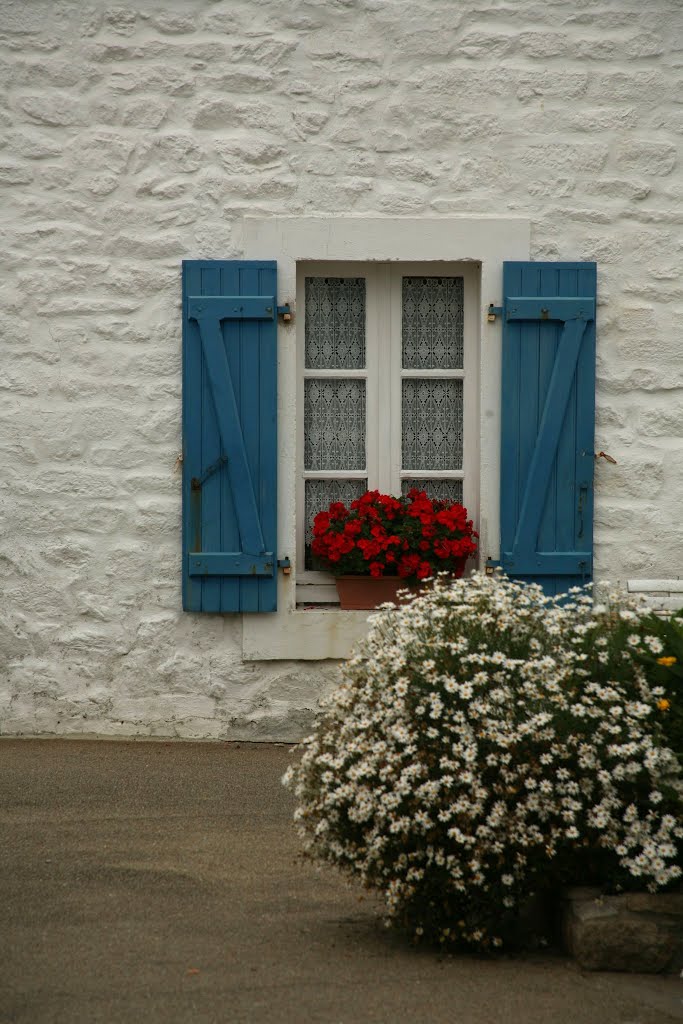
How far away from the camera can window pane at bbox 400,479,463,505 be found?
20.3ft

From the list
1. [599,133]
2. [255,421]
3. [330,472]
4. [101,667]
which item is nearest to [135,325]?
[255,421]

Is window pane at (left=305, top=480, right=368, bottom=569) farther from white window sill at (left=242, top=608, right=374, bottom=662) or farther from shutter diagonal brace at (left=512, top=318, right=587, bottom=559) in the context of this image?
shutter diagonal brace at (left=512, top=318, right=587, bottom=559)

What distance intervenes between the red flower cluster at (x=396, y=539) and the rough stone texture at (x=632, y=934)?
107 inches

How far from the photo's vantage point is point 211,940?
Answer: 3.38 meters

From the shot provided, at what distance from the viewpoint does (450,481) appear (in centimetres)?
620

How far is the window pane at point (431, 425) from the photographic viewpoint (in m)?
6.18

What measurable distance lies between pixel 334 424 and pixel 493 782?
3168mm

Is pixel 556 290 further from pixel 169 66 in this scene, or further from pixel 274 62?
pixel 169 66

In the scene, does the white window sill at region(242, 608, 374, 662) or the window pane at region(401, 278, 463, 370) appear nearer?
the white window sill at region(242, 608, 374, 662)

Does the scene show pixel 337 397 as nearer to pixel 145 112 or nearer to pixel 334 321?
pixel 334 321

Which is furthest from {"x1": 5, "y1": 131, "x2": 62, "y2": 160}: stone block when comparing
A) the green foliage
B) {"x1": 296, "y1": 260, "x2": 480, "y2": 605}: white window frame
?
the green foliage

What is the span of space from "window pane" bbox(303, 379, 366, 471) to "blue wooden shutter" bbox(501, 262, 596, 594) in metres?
0.68

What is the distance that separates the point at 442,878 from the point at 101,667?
306 cm

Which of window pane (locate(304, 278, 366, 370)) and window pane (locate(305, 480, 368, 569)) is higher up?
window pane (locate(304, 278, 366, 370))
